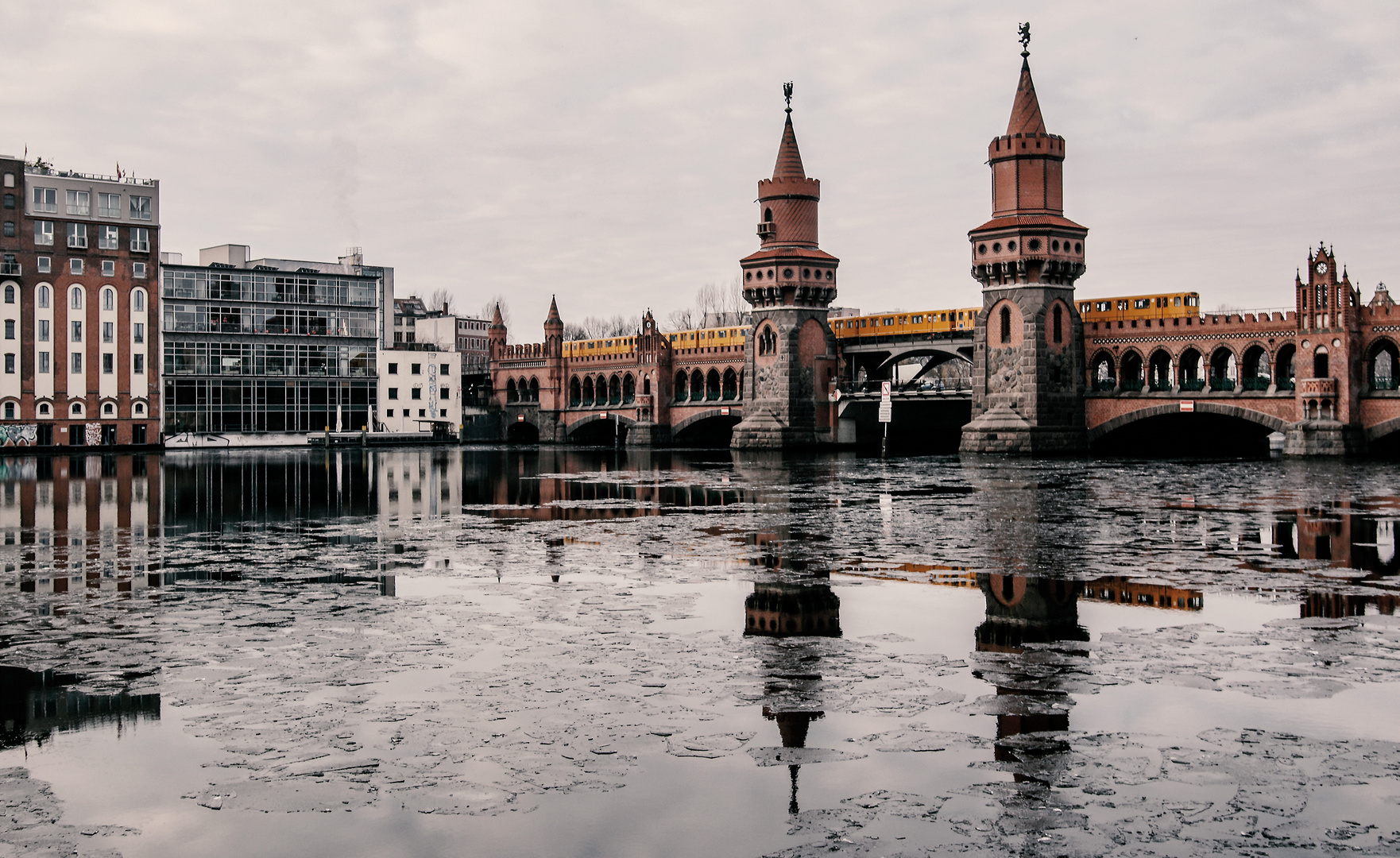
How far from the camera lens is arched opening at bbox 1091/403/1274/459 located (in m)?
73.8

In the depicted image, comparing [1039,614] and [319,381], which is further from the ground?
[319,381]

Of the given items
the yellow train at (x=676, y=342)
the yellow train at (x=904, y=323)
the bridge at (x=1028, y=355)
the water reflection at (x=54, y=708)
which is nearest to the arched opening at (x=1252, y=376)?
the bridge at (x=1028, y=355)

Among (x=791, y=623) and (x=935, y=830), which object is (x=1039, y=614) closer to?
(x=791, y=623)

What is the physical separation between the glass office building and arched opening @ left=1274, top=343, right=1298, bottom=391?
7770cm

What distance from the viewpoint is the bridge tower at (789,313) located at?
3376 inches

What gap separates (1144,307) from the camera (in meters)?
73.3

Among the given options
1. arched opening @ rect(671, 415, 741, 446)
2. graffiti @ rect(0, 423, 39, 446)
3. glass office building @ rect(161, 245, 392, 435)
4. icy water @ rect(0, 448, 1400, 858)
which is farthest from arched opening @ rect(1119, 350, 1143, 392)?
graffiti @ rect(0, 423, 39, 446)

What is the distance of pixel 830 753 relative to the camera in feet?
29.6

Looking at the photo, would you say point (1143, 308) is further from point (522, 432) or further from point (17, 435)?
point (17, 435)

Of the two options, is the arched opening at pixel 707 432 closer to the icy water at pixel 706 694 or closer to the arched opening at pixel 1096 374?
the arched opening at pixel 1096 374

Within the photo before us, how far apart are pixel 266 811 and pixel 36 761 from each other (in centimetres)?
222

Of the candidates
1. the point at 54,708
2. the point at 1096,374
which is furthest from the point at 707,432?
the point at 54,708

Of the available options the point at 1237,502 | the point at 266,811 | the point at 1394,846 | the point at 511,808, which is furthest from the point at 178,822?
the point at 1237,502

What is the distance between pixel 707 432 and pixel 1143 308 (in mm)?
48845
